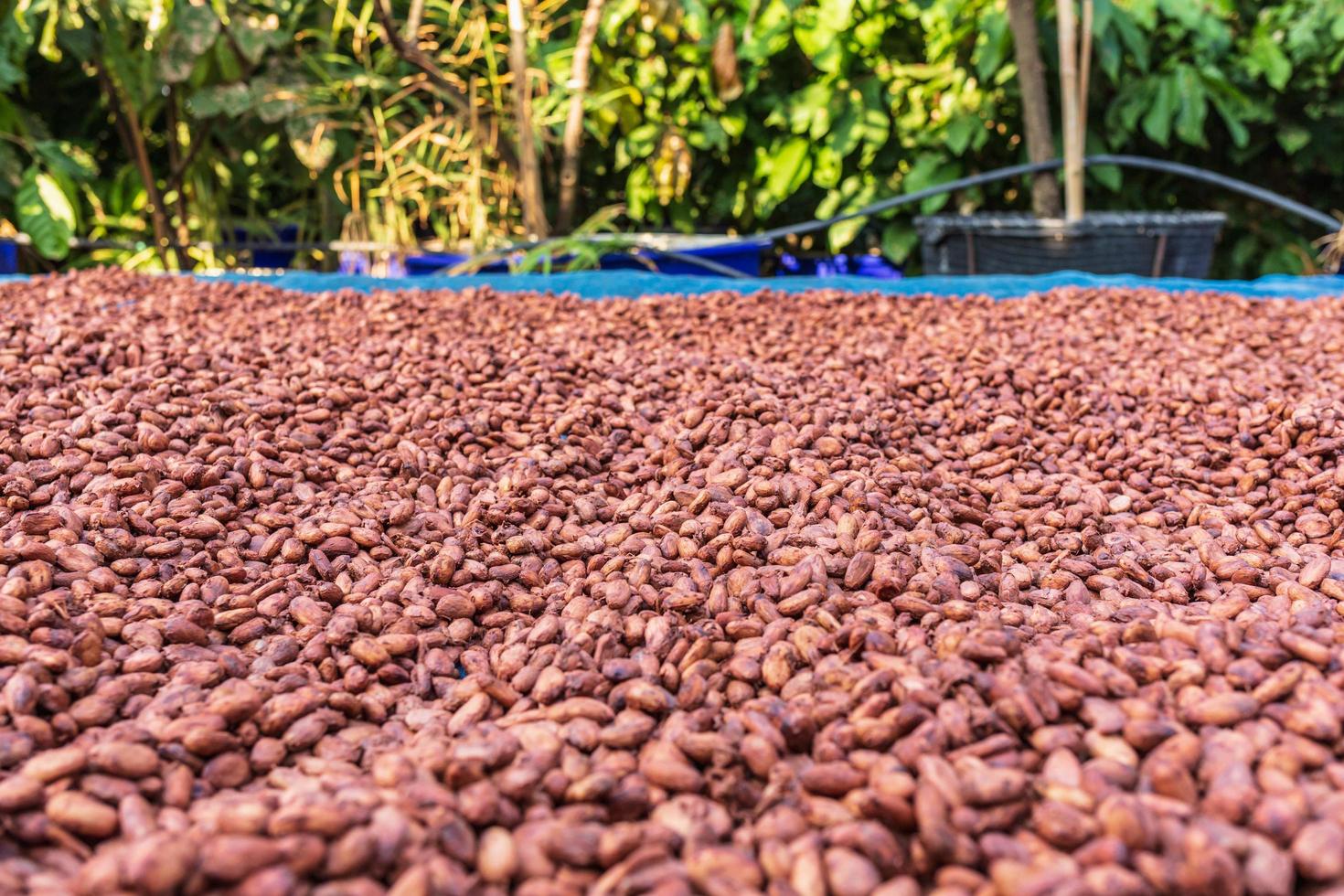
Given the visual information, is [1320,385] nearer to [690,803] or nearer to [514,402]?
[514,402]

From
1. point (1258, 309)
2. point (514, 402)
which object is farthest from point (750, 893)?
point (1258, 309)

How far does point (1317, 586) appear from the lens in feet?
4.02

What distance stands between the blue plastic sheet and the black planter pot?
39 centimetres

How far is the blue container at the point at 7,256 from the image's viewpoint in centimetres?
404

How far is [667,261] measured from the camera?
3.94 m

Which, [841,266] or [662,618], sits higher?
[841,266]

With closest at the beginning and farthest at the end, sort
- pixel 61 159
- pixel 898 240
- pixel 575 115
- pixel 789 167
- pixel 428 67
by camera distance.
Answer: pixel 428 67, pixel 575 115, pixel 61 159, pixel 898 240, pixel 789 167

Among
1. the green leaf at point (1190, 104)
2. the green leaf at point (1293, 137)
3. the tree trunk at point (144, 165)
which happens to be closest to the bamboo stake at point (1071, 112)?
the green leaf at point (1190, 104)

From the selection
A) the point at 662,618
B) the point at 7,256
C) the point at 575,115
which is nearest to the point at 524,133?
the point at 575,115

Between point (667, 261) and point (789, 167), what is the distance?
102cm

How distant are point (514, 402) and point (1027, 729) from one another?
1129 mm

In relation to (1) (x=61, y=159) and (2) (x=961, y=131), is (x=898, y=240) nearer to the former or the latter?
(2) (x=961, y=131)

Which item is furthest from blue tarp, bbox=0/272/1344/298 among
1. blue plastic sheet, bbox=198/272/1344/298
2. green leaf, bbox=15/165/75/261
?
green leaf, bbox=15/165/75/261

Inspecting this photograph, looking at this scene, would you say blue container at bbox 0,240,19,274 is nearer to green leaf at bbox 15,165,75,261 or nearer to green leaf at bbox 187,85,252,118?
green leaf at bbox 15,165,75,261
